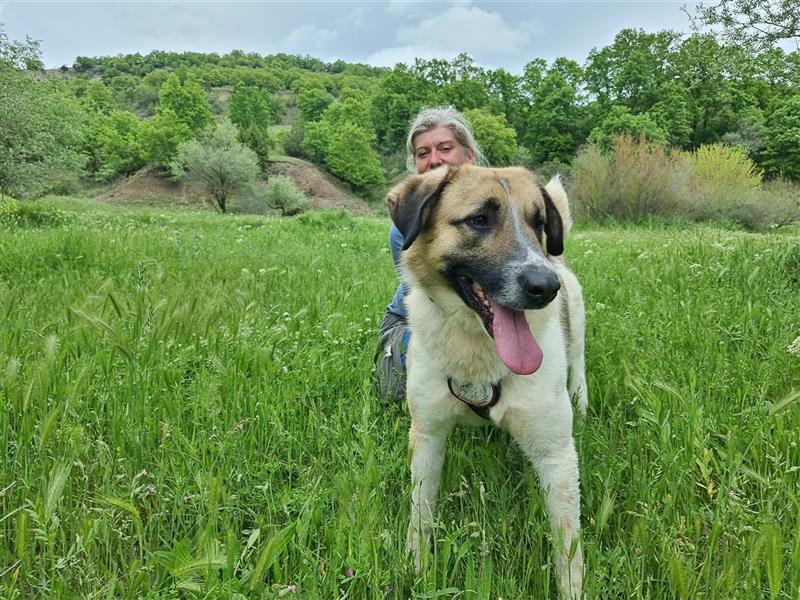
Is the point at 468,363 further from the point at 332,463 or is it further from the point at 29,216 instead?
the point at 29,216

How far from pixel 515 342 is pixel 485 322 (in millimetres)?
196

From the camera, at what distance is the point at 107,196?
6397cm

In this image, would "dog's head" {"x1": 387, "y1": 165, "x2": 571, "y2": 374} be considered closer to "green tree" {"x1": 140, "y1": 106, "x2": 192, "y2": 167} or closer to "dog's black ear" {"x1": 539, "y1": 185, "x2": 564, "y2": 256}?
"dog's black ear" {"x1": 539, "y1": 185, "x2": 564, "y2": 256}

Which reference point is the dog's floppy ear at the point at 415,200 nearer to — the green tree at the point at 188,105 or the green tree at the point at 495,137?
the green tree at the point at 495,137

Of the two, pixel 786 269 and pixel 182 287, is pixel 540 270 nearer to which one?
pixel 182 287

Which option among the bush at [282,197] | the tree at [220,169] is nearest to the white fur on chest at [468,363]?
the bush at [282,197]

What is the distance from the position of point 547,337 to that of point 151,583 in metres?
2.01

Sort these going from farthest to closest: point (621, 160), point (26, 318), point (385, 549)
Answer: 1. point (621, 160)
2. point (26, 318)
3. point (385, 549)

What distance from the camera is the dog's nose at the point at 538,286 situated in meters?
2.32

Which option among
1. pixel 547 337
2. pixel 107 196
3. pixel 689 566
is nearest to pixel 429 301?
pixel 547 337

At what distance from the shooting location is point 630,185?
27344mm

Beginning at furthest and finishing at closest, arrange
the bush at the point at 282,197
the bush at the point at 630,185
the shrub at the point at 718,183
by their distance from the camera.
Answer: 1. the bush at the point at 282,197
2. the shrub at the point at 718,183
3. the bush at the point at 630,185

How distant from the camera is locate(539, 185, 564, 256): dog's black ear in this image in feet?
10.0

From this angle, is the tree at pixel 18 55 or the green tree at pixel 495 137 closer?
the tree at pixel 18 55
